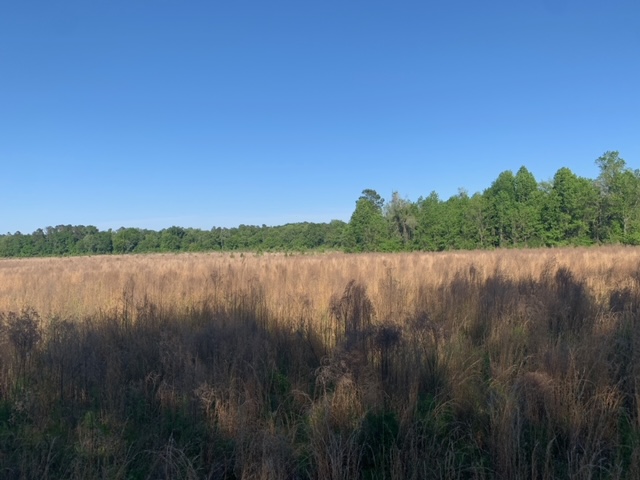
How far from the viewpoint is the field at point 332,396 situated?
102 inches

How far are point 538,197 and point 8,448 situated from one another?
43528 millimetres

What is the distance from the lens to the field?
8.54 feet

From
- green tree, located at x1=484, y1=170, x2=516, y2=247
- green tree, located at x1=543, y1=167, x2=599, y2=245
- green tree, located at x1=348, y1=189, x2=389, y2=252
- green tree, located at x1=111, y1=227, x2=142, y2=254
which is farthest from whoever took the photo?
green tree, located at x1=111, y1=227, x2=142, y2=254

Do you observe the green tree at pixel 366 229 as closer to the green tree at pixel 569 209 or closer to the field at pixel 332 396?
the green tree at pixel 569 209

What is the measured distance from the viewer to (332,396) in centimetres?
325

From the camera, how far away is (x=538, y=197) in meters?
39.2

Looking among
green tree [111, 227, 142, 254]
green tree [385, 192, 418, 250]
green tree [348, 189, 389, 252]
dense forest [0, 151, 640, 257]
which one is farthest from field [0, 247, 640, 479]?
green tree [111, 227, 142, 254]

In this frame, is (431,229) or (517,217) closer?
(517,217)

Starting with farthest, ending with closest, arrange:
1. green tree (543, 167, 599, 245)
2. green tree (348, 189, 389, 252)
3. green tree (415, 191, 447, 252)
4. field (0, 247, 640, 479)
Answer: green tree (348, 189, 389, 252) < green tree (415, 191, 447, 252) < green tree (543, 167, 599, 245) < field (0, 247, 640, 479)

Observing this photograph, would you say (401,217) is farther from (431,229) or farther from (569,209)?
(569,209)

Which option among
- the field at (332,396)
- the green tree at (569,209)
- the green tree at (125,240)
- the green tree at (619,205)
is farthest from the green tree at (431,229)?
the green tree at (125,240)

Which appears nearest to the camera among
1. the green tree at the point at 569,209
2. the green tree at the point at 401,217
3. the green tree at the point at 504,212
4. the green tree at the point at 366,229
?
the green tree at the point at 569,209

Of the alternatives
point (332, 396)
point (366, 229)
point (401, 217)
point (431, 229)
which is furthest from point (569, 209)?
point (332, 396)

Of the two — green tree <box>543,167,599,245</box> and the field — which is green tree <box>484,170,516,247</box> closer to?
green tree <box>543,167,599,245</box>
